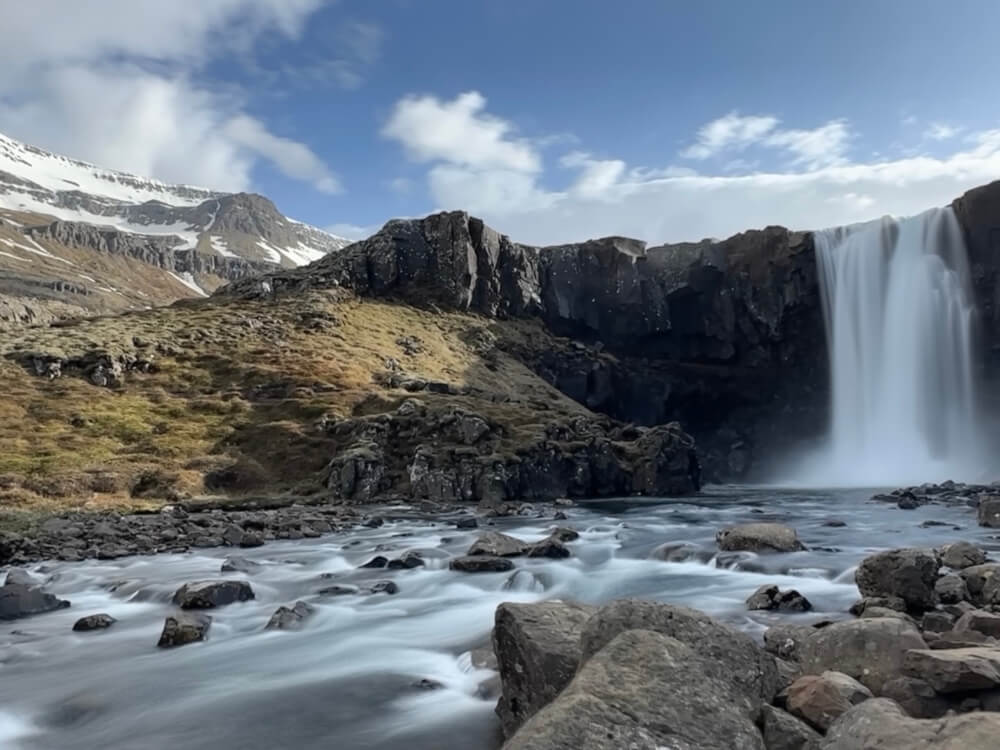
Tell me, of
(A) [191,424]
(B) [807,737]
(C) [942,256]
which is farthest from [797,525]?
(C) [942,256]

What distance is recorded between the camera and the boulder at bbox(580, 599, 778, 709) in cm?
806

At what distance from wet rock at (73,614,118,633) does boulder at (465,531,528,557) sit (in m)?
10.9

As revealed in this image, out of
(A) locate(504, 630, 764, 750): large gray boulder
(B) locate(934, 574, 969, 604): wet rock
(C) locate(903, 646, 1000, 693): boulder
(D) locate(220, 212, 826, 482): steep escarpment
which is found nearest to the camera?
(A) locate(504, 630, 764, 750): large gray boulder

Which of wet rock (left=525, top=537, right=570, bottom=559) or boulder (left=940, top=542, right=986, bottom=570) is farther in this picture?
wet rock (left=525, top=537, right=570, bottom=559)

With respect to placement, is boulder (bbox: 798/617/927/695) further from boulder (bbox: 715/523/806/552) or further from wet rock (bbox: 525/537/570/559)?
boulder (bbox: 715/523/806/552)

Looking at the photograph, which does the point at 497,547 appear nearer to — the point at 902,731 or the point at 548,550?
the point at 548,550

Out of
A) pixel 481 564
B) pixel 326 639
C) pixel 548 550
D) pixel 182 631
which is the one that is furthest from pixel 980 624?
pixel 182 631

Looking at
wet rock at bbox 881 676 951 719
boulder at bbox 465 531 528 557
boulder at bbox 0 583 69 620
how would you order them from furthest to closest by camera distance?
1. boulder at bbox 465 531 528 557
2. boulder at bbox 0 583 69 620
3. wet rock at bbox 881 676 951 719

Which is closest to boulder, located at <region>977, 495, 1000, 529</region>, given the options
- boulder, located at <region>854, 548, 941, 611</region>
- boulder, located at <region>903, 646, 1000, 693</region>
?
boulder, located at <region>854, 548, 941, 611</region>

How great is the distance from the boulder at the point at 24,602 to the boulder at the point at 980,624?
21365 millimetres

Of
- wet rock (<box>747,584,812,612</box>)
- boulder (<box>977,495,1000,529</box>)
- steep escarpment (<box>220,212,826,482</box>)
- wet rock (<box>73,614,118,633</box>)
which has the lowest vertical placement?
boulder (<box>977,495,1000,529</box>)

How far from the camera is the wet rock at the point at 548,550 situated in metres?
24.9

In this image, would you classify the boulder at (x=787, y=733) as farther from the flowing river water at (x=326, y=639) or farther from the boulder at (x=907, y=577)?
the boulder at (x=907, y=577)

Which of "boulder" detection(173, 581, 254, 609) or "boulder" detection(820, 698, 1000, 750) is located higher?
"boulder" detection(820, 698, 1000, 750)
